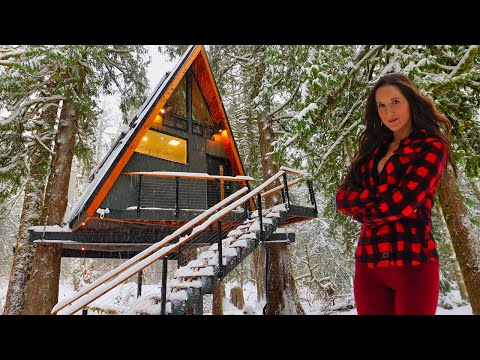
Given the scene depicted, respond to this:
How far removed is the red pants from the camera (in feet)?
4.01

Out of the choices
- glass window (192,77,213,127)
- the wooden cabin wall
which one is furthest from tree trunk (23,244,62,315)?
glass window (192,77,213,127)

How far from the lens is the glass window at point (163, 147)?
959 centimetres

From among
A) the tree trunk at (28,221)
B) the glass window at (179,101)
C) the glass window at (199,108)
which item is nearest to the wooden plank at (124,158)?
the glass window at (179,101)

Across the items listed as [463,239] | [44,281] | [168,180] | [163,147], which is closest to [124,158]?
[168,180]

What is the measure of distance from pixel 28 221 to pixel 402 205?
1102cm

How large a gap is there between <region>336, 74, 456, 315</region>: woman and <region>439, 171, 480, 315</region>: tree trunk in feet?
17.7

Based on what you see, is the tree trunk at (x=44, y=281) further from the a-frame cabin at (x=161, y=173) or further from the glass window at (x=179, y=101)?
the glass window at (x=179, y=101)

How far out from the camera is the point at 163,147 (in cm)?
1016

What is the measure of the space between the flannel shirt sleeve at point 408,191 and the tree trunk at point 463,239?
5.58 meters
